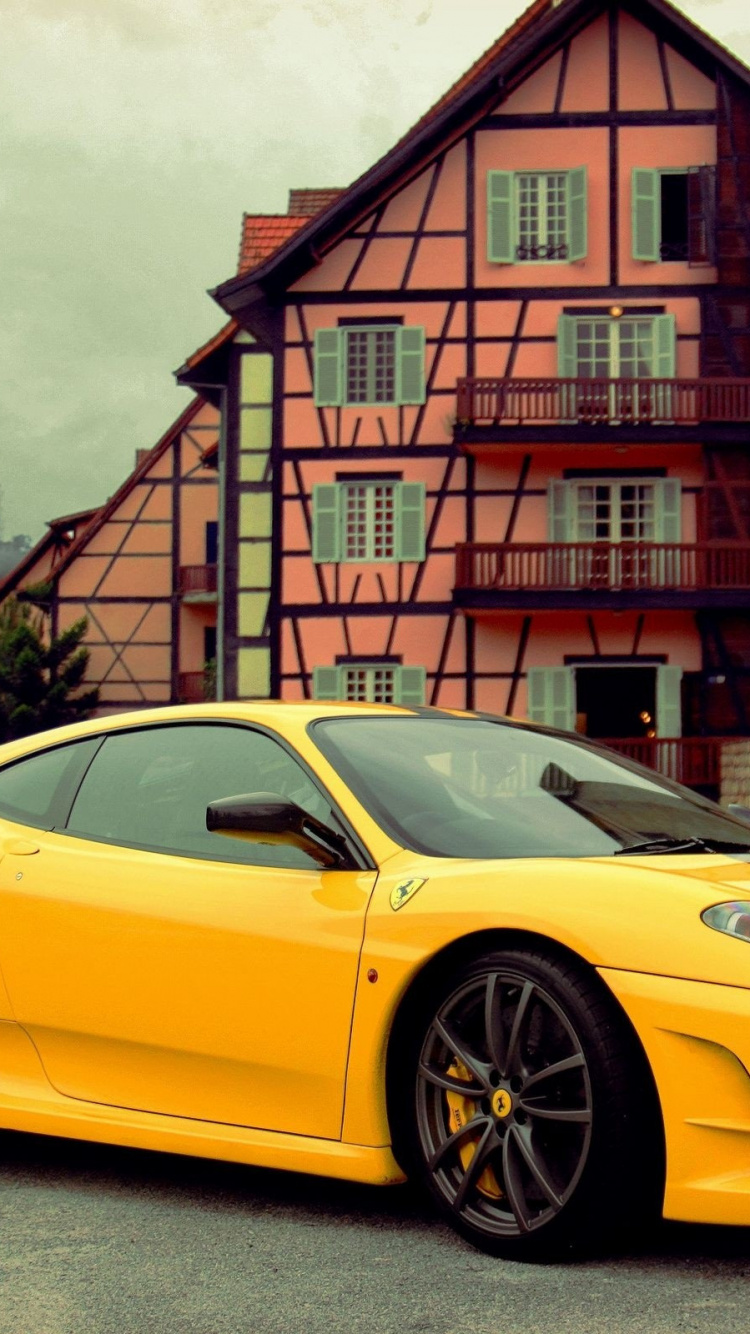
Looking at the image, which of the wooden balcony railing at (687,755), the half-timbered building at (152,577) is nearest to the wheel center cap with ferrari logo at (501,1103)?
the wooden balcony railing at (687,755)

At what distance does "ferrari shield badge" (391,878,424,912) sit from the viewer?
412 centimetres

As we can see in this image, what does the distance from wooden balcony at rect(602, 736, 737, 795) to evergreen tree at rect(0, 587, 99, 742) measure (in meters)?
19.3

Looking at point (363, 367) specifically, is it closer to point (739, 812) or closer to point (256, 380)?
point (256, 380)

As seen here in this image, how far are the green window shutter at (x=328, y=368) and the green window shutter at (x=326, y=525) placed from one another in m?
1.50

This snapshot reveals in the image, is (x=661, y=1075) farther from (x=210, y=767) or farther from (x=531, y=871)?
(x=210, y=767)

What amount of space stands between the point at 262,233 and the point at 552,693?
11.5 meters

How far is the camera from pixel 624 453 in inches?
1223

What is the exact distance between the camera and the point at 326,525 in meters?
31.3

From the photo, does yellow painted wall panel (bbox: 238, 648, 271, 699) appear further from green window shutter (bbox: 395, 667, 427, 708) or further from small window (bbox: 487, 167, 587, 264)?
small window (bbox: 487, 167, 587, 264)

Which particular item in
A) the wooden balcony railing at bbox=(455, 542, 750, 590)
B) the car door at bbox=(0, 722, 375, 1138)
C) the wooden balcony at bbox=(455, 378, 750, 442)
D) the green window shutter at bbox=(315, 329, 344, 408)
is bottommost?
the car door at bbox=(0, 722, 375, 1138)

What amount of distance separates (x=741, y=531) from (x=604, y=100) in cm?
783

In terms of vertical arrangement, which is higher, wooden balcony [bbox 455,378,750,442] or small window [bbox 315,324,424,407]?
small window [bbox 315,324,424,407]

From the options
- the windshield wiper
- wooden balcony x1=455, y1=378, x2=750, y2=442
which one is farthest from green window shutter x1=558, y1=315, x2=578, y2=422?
the windshield wiper

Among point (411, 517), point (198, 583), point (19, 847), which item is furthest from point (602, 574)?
point (19, 847)
